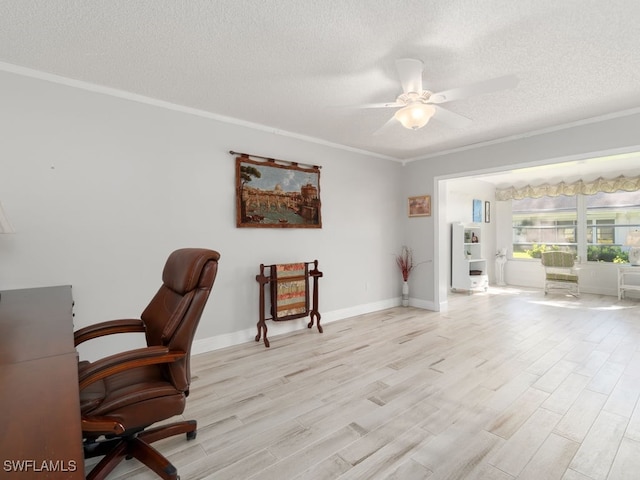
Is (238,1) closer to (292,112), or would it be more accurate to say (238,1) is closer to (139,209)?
(292,112)

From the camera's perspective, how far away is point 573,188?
622cm

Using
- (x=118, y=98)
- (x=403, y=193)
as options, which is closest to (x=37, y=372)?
(x=118, y=98)

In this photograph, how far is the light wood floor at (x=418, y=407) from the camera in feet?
5.39

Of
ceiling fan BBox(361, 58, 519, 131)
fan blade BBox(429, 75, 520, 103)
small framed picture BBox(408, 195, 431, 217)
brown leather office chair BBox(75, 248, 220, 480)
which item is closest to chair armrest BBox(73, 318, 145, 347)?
brown leather office chair BBox(75, 248, 220, 480)

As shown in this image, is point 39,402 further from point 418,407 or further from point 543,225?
point 543,225

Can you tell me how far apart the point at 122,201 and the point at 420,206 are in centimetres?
411

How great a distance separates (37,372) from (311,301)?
3263 millimetres

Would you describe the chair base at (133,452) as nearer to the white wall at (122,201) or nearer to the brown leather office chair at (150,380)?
the brown leather office chair at (150,380)

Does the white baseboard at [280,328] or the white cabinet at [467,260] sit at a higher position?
the white cabinet at [467,260]

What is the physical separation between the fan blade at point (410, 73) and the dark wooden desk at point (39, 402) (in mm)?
2345

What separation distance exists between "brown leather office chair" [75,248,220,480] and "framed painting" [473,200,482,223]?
6.75m

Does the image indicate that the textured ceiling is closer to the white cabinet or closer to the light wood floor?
the light wood floor

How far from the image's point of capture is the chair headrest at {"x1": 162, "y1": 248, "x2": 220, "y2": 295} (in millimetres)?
1529

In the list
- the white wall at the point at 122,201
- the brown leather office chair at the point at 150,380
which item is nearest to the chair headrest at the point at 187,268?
the brown leather office chair at the point at 150,380
